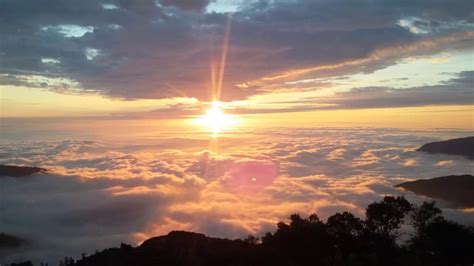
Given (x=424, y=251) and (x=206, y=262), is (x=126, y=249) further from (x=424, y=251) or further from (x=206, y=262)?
(x=424, y=251)

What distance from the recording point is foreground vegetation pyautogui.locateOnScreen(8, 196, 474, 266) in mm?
45006

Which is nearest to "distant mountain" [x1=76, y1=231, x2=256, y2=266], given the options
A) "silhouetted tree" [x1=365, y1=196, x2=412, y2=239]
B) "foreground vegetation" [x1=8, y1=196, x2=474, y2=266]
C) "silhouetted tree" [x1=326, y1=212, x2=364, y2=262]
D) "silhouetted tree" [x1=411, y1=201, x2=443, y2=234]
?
"foreground vegetation" [x1=8, y1=196, x2=474, y2=266]

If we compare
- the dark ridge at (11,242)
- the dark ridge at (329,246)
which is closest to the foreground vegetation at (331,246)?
the dark ridge at (329,246)

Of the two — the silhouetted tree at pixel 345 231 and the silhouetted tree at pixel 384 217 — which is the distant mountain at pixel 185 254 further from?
the silhouetted tree at pixel 384 217

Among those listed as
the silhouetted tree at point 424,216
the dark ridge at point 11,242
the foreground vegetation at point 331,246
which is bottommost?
the foreground vegetation at point 331,246

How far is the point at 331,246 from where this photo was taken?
4988 centimetres

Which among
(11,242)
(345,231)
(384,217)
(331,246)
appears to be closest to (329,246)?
(331,246)

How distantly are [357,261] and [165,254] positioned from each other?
24.8 m

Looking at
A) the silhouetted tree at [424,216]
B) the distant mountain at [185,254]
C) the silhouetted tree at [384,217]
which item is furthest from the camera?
the silhouetted tree at [424,216]

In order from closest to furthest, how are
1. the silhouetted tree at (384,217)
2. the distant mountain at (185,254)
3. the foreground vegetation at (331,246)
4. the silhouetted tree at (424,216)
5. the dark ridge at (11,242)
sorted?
the foreground vegetation at (331,246)
the distant mountain at (185,254)
the silhouetted tree at (384,217)
the silhouetted tree at (424,216)
the dark ridge at (11,242)

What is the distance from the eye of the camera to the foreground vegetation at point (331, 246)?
45.0 m

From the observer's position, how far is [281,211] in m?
192

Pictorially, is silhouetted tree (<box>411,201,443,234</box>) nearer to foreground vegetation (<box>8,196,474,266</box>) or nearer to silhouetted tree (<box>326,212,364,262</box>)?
foreground vegetation (<box>8,196,474,266</box>)

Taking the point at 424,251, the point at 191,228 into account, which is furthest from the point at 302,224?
the point at 191,228
